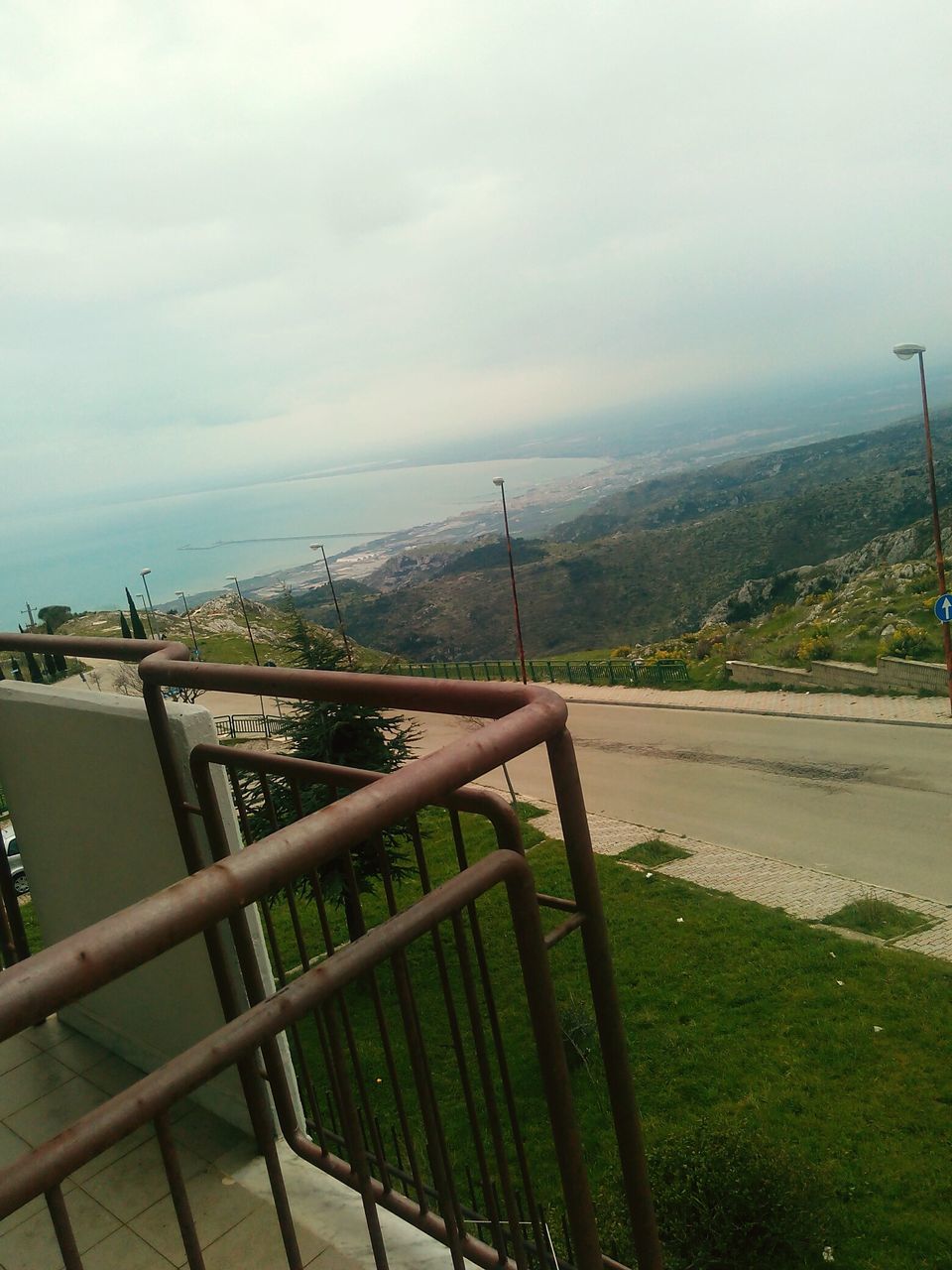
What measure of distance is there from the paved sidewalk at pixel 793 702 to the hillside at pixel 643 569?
96.9ft

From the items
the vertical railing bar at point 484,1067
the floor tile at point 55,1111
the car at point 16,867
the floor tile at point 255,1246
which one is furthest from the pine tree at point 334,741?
the vertical railing bar at point 484,1067

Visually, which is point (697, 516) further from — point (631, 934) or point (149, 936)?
point (149, 936)

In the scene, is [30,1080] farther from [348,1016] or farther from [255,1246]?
[348,1016]

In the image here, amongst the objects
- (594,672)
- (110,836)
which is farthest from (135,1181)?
(594,672)

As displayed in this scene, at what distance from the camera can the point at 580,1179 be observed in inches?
63.0

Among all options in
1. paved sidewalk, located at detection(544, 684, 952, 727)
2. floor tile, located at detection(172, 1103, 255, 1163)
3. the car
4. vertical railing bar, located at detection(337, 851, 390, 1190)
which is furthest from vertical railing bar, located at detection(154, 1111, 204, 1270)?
paved sidewalk, located at detection(544, 684, 952, 727)

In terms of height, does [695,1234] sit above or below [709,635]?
above

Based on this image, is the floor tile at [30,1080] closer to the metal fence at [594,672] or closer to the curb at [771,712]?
the curb at [771,712]

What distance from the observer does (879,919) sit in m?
10.5

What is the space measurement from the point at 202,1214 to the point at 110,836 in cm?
115

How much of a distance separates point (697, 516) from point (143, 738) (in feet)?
307

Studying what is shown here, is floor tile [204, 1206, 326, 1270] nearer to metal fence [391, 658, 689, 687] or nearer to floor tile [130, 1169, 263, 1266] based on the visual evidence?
floor tile [130, 1169, 263, 1266]

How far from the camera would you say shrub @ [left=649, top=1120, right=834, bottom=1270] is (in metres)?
5.11

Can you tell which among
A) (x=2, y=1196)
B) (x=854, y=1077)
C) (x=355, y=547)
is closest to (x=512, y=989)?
(x=854, y=1077)
